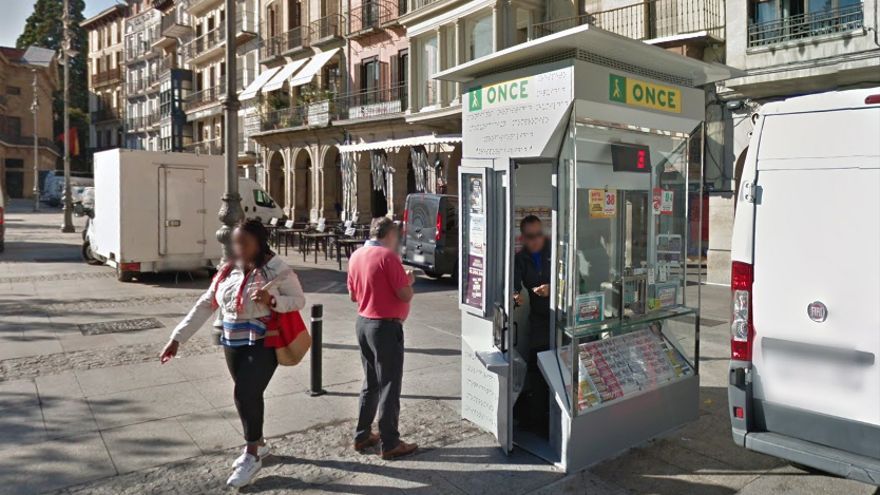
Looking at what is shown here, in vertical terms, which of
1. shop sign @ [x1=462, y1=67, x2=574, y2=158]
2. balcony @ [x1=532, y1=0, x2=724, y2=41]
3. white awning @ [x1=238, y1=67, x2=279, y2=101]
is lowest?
shop sign @ [x1=462, y1=67, x2=574, y2=158]

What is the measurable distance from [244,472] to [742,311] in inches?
131

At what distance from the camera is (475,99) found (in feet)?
15.8

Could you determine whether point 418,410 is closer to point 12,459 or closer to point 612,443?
point 612,443

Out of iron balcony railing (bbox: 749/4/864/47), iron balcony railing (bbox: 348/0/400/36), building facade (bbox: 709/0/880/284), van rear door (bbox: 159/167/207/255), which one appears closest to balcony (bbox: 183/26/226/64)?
iron balcony railing (bbox: 348/0/400/36)

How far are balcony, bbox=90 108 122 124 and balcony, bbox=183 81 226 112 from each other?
2689 cm

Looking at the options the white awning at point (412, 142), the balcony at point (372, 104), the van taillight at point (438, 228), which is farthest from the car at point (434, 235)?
the balcony at point (372, 104)

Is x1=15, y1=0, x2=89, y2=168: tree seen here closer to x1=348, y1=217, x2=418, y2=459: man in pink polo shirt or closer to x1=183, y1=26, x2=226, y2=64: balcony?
x1=183, y1=26, x2=226, y2=64: balcony

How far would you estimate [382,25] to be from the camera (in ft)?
85.3

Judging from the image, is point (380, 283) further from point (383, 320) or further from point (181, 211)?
point (181, 211)

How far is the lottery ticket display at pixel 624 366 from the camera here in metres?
4.50

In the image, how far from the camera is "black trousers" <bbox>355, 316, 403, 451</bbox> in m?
4.34

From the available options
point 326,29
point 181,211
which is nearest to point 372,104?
point 326,29

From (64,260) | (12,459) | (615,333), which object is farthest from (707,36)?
(64,260)

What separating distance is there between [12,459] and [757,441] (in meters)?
5.00
